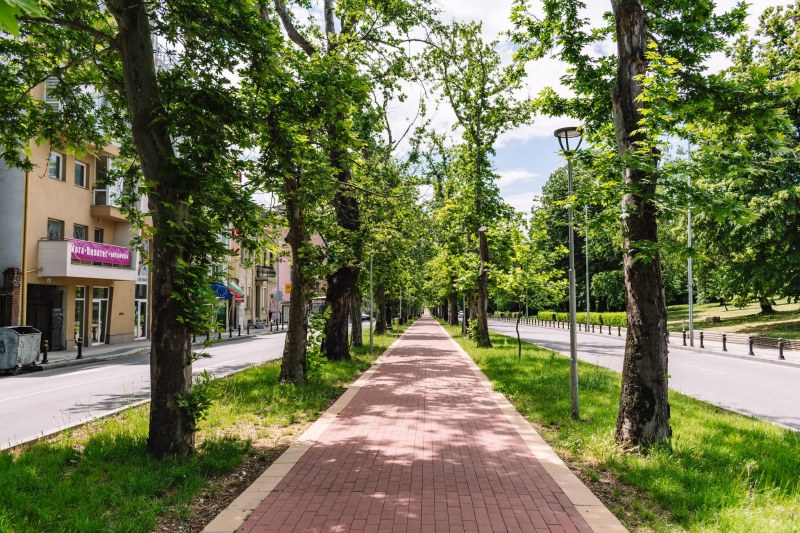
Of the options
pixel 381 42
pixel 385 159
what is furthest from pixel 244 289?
pixel 381 42

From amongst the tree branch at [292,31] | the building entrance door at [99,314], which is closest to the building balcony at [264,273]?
the building entrance door at [99,314]

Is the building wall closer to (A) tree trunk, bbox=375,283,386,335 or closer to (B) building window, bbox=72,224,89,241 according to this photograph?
(B) building window, bbox=72,224,89,241

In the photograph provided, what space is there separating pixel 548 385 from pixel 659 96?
7.61 m

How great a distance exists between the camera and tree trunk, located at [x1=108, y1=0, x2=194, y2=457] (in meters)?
6.17

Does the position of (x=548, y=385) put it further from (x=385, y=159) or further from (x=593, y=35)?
(x=385, y=159)

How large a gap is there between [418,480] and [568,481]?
5.27 feet

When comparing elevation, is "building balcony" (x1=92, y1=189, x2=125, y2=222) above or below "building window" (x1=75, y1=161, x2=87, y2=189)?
below

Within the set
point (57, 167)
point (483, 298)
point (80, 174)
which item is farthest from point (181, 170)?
point (80, 174)

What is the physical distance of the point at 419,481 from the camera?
5523 millimetres

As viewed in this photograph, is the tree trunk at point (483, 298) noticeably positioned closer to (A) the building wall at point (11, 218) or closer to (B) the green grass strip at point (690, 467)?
(B) the green grass strip at point (690, 467)

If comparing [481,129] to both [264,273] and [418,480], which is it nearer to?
[418,480]

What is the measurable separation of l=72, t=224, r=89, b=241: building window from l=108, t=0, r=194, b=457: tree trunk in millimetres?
22431

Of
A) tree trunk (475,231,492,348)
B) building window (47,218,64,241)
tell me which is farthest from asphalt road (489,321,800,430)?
building window (47,218,64,241)

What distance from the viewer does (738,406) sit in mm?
10836
